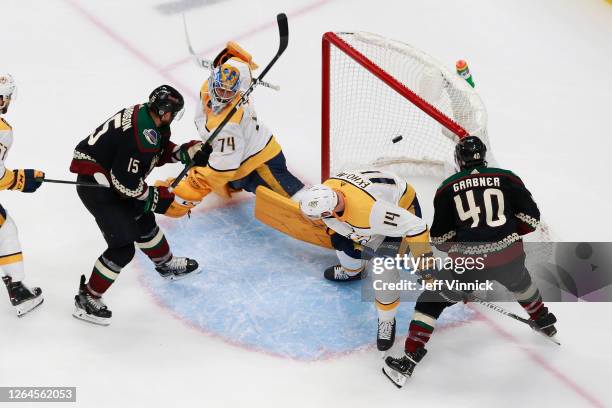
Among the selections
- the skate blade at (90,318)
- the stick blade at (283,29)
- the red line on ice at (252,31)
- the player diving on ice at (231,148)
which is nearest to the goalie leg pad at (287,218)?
the player diving on ice at (231,148)

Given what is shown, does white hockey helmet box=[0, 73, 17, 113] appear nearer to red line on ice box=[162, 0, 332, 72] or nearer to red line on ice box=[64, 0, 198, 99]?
red line on ice box=[64, 0, 198, 99]

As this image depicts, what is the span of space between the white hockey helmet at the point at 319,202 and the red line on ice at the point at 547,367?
0.90 meters

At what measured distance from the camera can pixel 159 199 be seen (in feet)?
12.7

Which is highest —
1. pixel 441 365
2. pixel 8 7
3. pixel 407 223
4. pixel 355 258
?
pixel 8 7

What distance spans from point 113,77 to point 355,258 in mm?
2044

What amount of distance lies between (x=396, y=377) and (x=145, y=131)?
133 cm

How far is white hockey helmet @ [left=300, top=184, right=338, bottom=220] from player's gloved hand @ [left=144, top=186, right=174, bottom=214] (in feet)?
2.05

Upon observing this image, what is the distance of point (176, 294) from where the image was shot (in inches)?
162

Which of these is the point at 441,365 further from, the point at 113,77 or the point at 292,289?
the point at 113,77

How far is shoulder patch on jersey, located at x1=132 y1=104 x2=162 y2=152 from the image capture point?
12.0 ft

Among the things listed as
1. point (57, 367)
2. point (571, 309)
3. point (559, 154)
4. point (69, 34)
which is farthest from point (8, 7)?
point (571, 309)

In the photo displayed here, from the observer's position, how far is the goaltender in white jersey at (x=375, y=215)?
3.60 meters

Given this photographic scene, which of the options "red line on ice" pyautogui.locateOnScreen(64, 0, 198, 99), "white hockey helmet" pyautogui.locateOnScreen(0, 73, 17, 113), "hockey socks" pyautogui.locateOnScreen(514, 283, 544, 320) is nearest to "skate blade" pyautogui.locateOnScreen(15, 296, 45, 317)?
"white hockey helmet" pyautogui.locateOnScreen(0, 73, 17, 113)

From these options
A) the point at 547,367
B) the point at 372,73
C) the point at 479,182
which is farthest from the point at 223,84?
the point at 547,367
